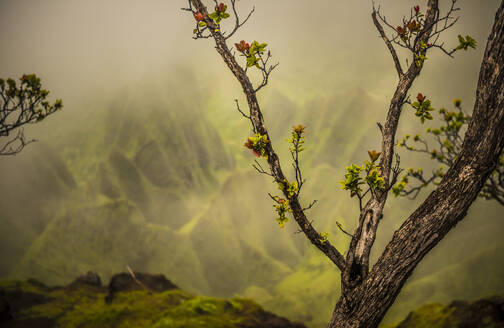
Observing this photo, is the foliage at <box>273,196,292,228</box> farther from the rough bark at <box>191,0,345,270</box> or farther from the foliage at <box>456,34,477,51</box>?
the foliage at <box>456,34,477,51</box>

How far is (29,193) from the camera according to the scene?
79.2 metres

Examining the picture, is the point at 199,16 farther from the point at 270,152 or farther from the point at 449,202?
the point at 449,202

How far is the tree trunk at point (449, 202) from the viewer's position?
2271 millimetres

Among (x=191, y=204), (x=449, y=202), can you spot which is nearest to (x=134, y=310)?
(x=449, y=202)

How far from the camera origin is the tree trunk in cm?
227

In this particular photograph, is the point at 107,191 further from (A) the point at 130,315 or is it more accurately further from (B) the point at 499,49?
(B) the point at 499,49

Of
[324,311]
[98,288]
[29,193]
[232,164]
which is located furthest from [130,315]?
A: [29,193]

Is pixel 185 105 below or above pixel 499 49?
above

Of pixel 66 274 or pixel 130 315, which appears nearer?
pixel 130 315

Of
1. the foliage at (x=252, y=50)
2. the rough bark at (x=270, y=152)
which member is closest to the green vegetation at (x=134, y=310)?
the rough bark at (x=270, y=152)

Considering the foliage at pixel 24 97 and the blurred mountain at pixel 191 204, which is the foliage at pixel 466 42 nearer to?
the foliage at pixel 24 97

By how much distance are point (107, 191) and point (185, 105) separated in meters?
35.9

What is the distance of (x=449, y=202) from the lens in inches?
93.0

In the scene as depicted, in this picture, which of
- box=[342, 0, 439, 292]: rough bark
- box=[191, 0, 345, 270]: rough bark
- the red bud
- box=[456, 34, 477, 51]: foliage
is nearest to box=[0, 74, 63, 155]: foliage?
the red bud
